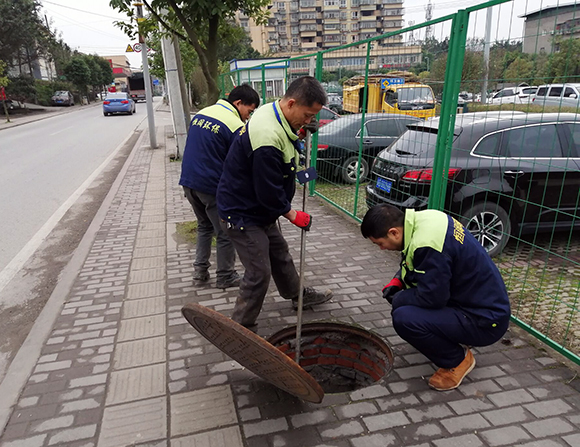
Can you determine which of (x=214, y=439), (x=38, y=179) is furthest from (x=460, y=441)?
(x=38, y=179)

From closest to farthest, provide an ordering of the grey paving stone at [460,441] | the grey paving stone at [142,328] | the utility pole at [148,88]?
the grey paving stone at [460,441], the grey paving stone at [142,328], the utility pole at [148,88]

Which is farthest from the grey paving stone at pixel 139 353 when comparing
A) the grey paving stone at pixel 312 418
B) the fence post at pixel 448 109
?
the fence post at pixel 448 109

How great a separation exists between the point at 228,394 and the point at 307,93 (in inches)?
74.4

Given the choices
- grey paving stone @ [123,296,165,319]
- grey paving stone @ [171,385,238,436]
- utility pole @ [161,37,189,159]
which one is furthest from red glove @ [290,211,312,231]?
utility pole @ [161,37,189,159]

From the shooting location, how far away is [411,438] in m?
2.31

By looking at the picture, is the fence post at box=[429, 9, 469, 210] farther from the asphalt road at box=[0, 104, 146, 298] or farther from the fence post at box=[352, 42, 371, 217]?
the asphalt road at box=[0, 104, 146, 298]

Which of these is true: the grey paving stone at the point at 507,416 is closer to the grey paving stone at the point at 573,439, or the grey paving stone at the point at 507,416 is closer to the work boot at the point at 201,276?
the grey paving stone at the point at 573,439

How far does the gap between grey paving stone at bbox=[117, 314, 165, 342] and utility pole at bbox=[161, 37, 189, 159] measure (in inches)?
280

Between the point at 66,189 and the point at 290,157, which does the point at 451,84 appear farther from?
the point at 66,189

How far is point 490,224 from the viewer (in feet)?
13.5

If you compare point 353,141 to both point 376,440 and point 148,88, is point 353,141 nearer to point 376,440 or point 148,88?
point 376,440

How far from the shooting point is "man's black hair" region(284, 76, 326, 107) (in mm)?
2646

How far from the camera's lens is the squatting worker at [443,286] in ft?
7.99

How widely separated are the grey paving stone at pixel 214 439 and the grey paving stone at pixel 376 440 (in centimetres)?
60
